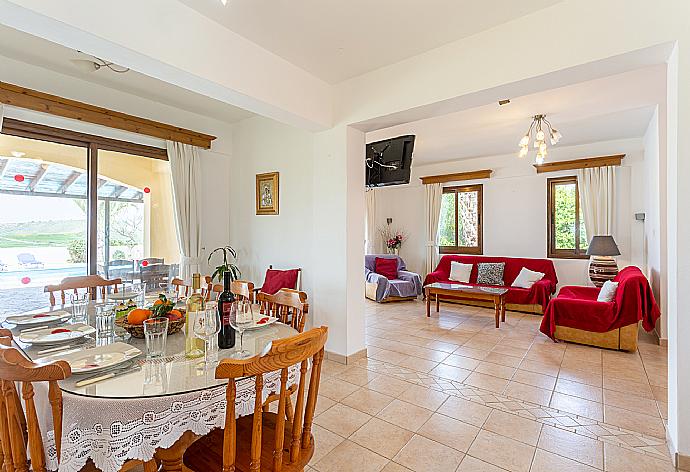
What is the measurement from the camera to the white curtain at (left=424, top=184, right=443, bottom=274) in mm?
7496

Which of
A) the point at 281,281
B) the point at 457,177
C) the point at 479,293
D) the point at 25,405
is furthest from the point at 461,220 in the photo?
the point at 25,405

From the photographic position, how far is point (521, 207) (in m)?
6.53

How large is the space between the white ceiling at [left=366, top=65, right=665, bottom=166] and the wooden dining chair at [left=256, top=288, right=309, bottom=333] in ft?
10.5

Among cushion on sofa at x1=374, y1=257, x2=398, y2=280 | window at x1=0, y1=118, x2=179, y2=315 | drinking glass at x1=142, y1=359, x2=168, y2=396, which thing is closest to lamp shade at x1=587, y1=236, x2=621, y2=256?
cushion on sofa at x1=374, y1=257, x2=398, y2=280

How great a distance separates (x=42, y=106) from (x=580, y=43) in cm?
435

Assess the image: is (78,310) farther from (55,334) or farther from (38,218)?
(38,218)

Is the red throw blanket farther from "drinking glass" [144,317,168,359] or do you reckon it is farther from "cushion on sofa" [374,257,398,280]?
"drinking glass" [144,317,168,359]

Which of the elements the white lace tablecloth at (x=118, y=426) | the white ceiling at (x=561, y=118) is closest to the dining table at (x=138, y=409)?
the white lace tablecloth at (x=118, y=426)

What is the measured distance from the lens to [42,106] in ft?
10.5

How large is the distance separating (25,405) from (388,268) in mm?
6344

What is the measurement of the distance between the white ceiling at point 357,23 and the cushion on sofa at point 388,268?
4673 millimetres

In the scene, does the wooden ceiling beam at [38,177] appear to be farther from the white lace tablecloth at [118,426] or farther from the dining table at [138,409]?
the white lace tablecloth at [118,426]

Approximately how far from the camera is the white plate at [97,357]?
137 centimetres

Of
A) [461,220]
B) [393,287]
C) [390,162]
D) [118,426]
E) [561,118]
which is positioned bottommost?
[393,287]
